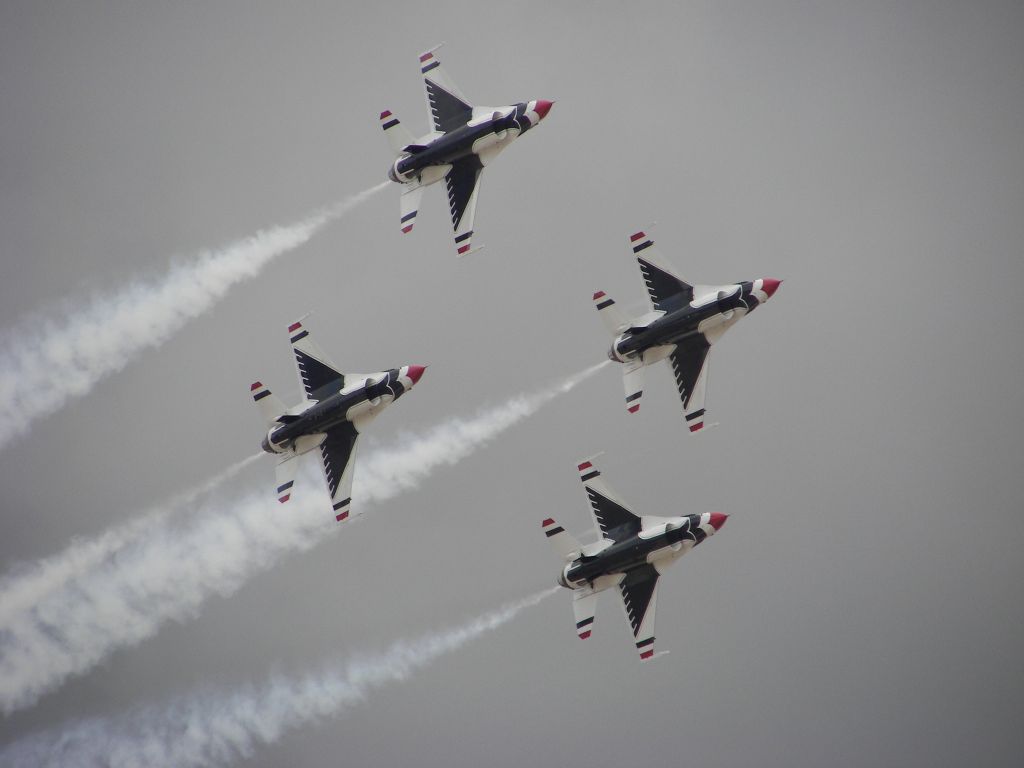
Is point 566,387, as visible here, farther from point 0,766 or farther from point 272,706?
point 0,766

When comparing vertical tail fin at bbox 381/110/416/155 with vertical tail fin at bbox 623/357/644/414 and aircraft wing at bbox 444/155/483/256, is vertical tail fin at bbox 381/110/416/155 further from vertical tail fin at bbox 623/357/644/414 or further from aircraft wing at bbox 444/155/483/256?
vertical tail fin at bbox 623/357/644/414

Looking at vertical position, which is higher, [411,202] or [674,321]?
[411,202]

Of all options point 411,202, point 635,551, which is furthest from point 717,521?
point 411,202

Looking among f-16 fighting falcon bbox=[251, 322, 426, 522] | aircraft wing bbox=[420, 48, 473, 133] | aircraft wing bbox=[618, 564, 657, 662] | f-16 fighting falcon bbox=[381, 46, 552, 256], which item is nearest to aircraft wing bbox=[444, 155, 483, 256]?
f-16 fighting falcon bbox=[381, 46, 552, 256]

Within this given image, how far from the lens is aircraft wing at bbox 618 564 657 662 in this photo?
2618 inches

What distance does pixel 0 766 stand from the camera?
7050cm

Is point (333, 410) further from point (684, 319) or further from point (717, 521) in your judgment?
point (717, 521)

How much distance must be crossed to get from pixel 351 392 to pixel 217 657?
22.7 metres

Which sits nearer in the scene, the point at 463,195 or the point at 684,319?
Answer: the point at 684,319

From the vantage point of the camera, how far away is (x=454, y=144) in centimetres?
6738

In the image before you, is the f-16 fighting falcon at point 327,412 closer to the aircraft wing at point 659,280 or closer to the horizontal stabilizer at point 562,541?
the horizontal stabilizer at point 562,541

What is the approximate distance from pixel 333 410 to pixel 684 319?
16.6m

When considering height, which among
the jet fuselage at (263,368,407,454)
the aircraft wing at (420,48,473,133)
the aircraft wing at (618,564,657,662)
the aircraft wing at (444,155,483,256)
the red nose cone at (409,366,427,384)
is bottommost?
the aircraft wing at (618,564,657,662)

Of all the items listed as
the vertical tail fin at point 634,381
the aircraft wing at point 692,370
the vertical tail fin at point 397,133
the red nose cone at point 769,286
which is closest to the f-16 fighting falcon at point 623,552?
the vertical tail fin at point 634,381
